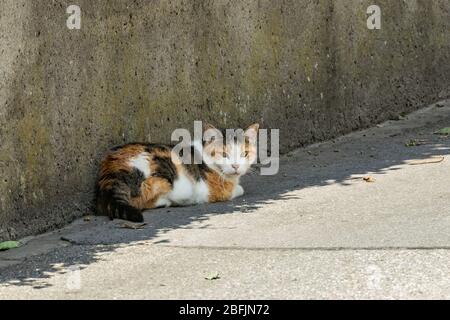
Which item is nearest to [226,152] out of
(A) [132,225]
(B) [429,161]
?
(A) [132,225]

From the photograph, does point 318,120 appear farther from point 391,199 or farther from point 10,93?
point 10,93

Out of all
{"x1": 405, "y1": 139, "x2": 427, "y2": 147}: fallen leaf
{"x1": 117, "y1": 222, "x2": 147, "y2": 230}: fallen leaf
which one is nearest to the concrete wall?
{"x1": 117, "y1": 222, "x2": 147, "y2": 230}: fallen leaf

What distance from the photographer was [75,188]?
783 cm

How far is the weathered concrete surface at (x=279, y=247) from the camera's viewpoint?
19.5 feet

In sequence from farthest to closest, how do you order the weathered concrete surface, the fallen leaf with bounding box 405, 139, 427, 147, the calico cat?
the fallen leaf with bounding box 405, 139, 427, 147, the calico cat, the weathered concrete surface

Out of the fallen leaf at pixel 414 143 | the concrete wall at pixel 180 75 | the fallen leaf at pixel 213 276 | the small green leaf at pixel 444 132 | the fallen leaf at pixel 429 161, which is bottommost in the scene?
the fallen leaf at pixel 213 276

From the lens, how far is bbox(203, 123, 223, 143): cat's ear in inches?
336

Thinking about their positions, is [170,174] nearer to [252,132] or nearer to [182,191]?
[182,191]

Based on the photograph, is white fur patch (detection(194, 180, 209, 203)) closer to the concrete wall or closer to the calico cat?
the calico cat

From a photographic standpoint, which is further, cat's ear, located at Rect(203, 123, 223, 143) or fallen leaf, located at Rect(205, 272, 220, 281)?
cat's ear, located at Rect(203, 123, 223, 143)

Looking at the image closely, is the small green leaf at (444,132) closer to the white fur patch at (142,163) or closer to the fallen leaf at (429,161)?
the fallen leaf at (429,161)

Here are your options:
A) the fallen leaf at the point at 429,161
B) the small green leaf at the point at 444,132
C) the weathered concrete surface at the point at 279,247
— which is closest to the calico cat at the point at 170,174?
the weathered concrete surface at the point at 279,247

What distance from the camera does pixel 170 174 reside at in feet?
27.0

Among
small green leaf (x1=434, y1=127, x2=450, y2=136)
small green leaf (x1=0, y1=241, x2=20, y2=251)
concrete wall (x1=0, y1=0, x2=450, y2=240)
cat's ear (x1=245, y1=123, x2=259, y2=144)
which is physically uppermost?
concrete wall (x1=0, y1=0, x2=450, y2=240)
